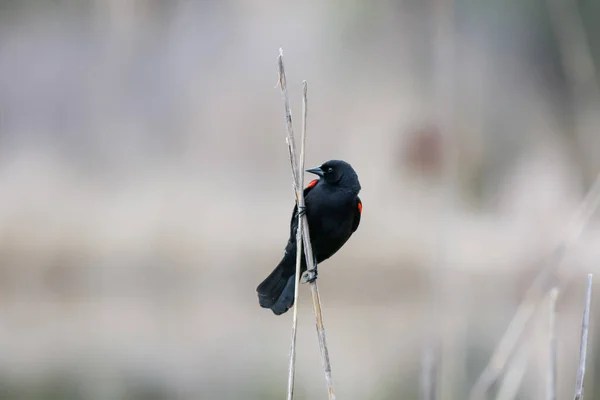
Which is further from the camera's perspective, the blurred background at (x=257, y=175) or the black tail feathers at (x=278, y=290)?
the blurred background at (x=257, y=175)

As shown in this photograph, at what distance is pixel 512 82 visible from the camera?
31.3ft

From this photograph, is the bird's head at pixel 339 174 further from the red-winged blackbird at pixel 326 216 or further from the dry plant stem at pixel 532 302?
the dry plant stem at pixel 532 302

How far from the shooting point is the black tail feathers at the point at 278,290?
8.05 ft

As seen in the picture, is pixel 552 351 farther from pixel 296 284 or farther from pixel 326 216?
pixel 326 216

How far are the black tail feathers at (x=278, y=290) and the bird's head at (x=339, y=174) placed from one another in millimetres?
301

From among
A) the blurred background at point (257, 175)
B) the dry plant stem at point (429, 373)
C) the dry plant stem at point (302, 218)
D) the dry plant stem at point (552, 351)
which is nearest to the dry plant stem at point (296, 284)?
the dry plant stem at point (302, 218)

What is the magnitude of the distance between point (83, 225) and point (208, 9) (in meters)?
3.23

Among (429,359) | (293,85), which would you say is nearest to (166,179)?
(293,85)

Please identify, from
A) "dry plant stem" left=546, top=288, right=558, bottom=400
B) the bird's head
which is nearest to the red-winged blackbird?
the bird's head

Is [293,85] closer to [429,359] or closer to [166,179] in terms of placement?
[166,179]

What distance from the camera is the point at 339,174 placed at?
2.54 m

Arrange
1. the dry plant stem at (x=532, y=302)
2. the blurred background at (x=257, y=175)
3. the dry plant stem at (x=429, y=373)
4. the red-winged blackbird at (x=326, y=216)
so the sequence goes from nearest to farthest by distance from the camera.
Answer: the dry plant stem at (x=429, y=373)
the dry plant stem at (x=532, y=302)
the red-winged blackbird at (x=326, y=216)
the blurred background at (x=257, y=175)

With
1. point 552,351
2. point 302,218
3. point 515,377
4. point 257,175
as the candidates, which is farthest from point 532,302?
point 257,175

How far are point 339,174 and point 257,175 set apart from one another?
6.43 metres
